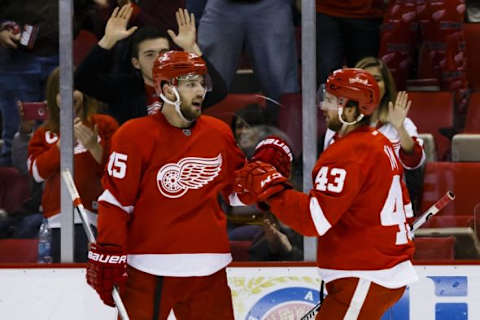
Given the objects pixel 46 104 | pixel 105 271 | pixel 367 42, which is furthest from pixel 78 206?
pixel 367 42

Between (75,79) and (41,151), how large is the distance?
0.32 m

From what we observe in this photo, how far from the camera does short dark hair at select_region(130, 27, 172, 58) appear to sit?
Result: 4.37 metres

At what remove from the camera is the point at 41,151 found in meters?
4.41

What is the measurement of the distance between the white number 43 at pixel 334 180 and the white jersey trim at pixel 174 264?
48 cm

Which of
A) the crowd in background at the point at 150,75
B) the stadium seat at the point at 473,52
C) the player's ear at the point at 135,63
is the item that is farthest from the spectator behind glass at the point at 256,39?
the stadium seat at the point at 473,52

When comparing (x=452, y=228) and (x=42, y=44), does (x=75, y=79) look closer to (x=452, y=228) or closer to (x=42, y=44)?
(x=42, y=44)

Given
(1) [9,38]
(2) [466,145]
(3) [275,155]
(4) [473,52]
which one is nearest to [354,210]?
(3) [275,155]

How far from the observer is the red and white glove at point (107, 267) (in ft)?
11.3

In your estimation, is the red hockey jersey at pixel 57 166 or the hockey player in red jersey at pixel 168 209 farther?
the red hockey jersey at pixel 57 166

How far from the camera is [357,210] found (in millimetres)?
3367

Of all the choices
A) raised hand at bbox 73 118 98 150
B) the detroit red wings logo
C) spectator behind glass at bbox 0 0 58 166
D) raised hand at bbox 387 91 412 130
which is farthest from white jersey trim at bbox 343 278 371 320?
spectator behind glass at bbox 0 0 58 166

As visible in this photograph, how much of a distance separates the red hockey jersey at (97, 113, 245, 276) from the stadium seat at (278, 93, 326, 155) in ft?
2.55

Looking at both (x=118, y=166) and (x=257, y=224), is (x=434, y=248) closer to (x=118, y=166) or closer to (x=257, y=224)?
(x=257, y=224)

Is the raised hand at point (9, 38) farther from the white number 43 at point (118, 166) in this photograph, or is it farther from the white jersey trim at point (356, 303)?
the white jersey trim at point (356, 303)
